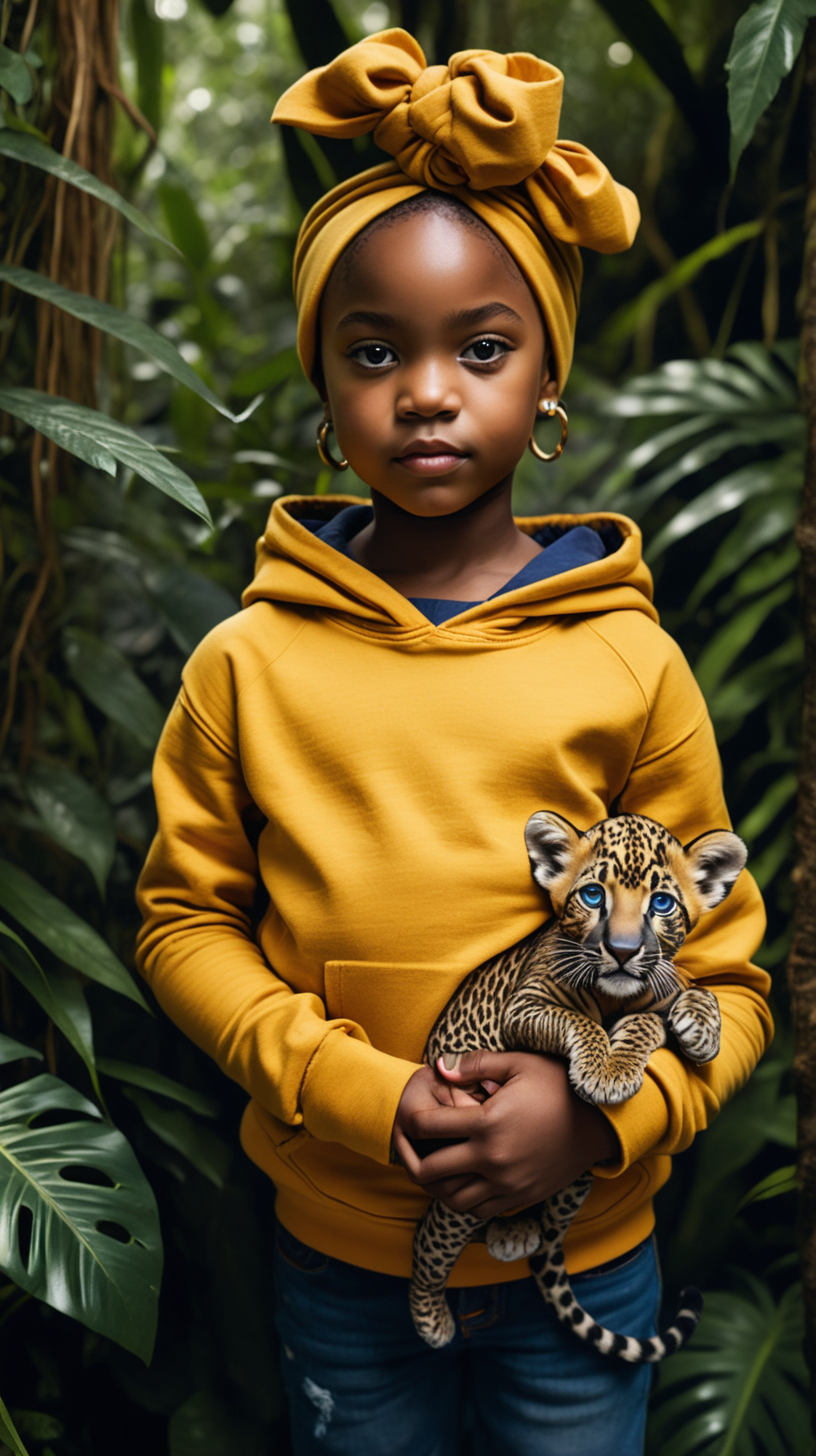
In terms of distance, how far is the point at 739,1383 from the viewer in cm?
128

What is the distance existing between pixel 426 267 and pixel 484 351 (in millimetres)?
→ 76

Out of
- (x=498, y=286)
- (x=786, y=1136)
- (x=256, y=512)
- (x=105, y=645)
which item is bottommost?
(x=786, y=1136)

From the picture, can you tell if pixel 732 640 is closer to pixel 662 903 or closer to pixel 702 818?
pixel 702 818

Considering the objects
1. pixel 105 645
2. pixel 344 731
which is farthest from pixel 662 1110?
pixel 105 645

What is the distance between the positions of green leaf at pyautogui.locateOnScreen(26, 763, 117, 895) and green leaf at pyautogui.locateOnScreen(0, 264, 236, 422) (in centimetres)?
48

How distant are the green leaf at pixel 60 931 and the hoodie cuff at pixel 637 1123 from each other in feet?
1.71

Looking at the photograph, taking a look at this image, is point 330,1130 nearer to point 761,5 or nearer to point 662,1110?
point 662,1110

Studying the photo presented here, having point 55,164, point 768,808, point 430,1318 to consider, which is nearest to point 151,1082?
point 430,1318

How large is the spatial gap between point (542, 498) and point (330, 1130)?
1.16m

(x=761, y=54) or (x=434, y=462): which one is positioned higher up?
(x=761, y=54)

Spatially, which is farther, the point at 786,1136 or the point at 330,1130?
the point at 786,1136

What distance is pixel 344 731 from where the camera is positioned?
36.4 inches

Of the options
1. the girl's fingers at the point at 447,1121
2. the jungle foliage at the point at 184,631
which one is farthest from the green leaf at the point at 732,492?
the girl's fingers at the point at 447,1121

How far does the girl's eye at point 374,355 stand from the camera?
88cm
